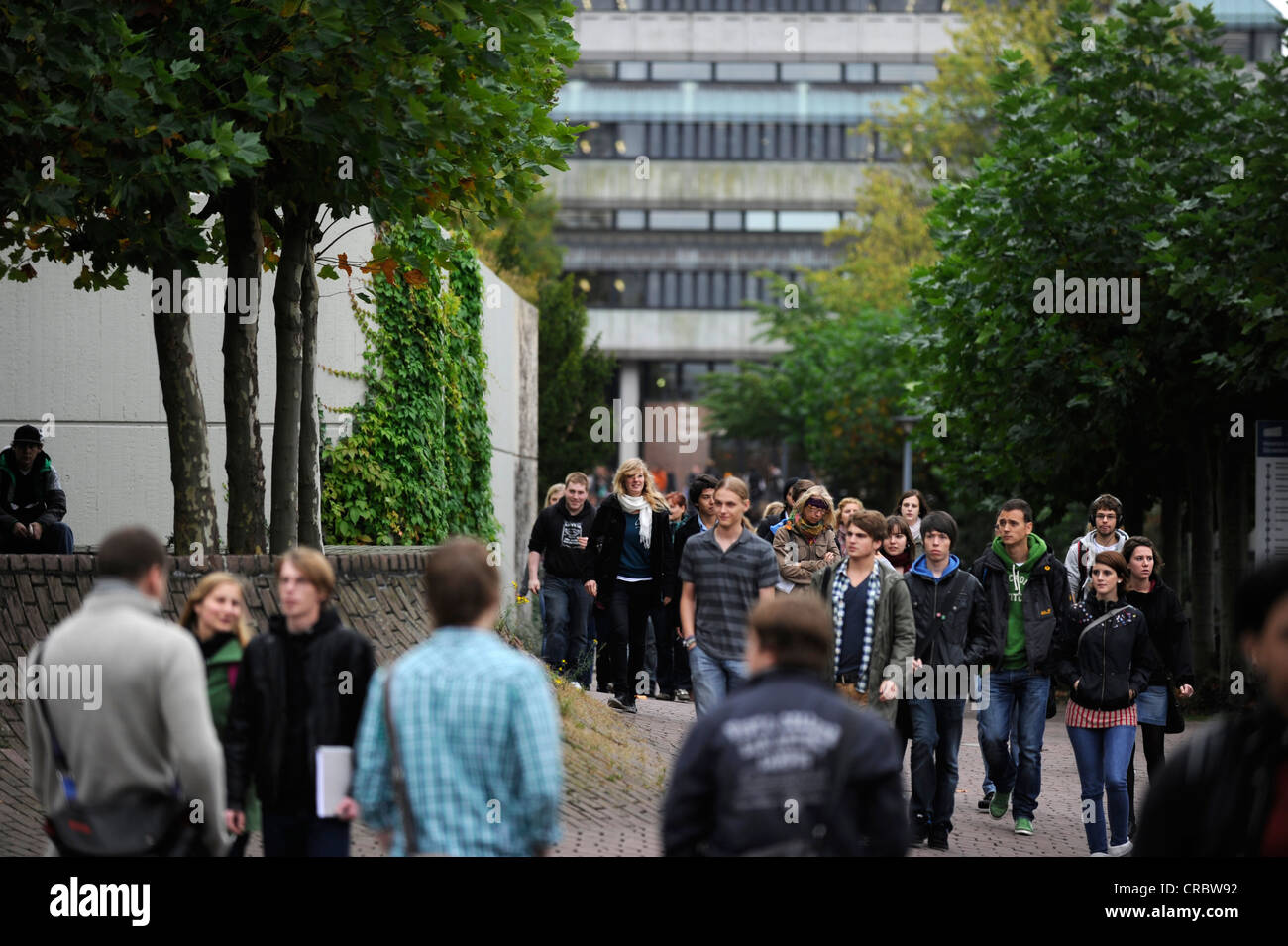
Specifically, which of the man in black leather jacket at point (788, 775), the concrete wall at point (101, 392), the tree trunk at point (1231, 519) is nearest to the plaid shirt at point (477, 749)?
the man in black leather jacket at point (788, 775)

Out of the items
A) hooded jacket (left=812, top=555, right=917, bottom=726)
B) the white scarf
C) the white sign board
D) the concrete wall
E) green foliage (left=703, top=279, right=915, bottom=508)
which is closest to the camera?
hooded jacket (left=812, top=555, right=917, bottom=726)

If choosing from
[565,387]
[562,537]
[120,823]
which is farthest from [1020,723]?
[565,387]

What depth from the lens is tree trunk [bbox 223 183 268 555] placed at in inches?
470

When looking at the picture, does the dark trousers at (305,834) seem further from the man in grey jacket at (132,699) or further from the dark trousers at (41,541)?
the dark trousers at (41,541)

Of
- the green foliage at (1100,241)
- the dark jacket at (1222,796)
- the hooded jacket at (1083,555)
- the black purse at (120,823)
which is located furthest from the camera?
the green foliage at (1100,241)

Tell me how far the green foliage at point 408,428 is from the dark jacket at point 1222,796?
11.5 meters

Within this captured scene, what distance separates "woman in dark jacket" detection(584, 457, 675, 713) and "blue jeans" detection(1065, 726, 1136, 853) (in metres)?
4.64

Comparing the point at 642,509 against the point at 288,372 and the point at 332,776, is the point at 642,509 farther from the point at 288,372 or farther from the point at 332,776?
the point at 332,776

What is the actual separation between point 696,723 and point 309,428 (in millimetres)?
7973

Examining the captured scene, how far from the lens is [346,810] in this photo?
5836mm

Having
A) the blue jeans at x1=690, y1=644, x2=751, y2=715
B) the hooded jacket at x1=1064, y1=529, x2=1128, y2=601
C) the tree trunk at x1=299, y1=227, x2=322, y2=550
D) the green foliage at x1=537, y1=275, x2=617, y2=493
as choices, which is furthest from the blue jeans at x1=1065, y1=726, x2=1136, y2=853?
the green foliage at x1=537, y1=275, x2=617, y2=493

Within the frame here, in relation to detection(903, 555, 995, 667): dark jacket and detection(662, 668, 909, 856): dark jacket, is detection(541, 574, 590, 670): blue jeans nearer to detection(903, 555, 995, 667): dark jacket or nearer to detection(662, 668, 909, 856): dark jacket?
detection(903, 555, 995, 667): dark jacket

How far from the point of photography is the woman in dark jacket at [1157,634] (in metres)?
9.92
